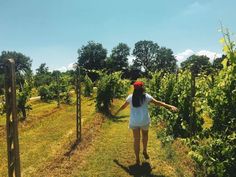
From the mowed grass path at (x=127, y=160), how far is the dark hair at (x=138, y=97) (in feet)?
5.27

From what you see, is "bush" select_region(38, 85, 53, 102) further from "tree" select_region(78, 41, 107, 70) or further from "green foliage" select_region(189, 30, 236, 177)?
"tree" select_region(78, 41, 107, 70)

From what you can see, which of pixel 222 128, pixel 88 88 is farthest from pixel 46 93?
pixel 222 128

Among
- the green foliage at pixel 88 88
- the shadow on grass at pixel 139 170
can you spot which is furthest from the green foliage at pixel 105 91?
the green foliage at pixel 88 88

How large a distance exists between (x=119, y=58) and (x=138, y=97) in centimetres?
9171

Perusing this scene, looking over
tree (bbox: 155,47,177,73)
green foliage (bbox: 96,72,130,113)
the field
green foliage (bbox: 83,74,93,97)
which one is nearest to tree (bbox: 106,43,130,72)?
tree (bbox: 155,47,177,73)

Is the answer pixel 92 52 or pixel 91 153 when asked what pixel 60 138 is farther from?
pixel 92 52

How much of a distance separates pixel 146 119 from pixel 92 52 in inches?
3428

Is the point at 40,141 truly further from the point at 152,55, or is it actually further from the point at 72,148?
the point at 152,55

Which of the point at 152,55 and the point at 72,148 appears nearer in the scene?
the point at 72,148

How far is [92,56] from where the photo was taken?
93500mm

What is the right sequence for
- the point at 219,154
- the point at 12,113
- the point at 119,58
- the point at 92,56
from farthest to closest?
1. the point at 119,58
2. the point at 92,56
3. the point at 219,154
4. the point at 12,113

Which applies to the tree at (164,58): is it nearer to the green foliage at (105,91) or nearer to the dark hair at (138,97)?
the green foliage at (105,91)

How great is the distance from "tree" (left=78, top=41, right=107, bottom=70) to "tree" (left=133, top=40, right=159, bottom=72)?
16.3m

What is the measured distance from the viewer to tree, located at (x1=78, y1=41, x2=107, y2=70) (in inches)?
3652
